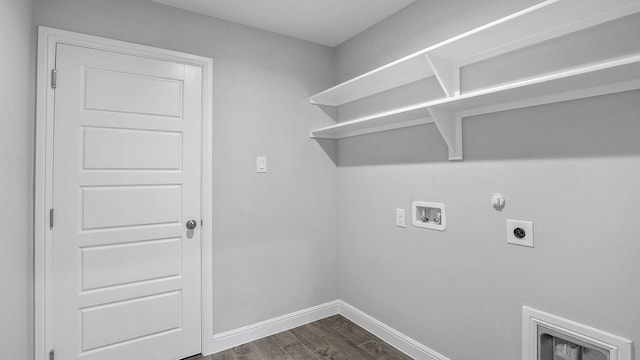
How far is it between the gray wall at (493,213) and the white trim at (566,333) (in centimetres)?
3

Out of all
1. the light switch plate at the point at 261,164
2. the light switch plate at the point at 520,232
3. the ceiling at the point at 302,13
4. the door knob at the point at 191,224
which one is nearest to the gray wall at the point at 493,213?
the light switch plate at the point at 520,232

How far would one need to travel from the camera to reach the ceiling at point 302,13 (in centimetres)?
206

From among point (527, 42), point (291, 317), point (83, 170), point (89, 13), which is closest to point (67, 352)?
point (83, 170)

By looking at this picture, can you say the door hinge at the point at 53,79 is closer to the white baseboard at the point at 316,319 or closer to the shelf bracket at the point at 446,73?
the white baseboard at the point at 316,319

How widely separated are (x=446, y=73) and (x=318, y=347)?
A: 2068mm

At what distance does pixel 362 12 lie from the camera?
2.20 m

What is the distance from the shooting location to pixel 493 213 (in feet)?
5.38

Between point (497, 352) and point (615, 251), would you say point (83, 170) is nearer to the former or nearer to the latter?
point (497, 352)

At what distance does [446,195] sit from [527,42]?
898 millimetres

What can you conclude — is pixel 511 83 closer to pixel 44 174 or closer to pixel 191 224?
pixel 191 224

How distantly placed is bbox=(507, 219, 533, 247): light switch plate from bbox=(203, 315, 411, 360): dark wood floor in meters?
1.14

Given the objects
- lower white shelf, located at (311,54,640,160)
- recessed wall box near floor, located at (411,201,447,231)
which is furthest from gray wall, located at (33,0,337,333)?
recessed wall box near floor, located at (411,201,447,231)

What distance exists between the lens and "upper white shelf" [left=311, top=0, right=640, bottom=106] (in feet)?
3.88

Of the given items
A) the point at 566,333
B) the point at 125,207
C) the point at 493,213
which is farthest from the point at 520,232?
the point at 125,207
